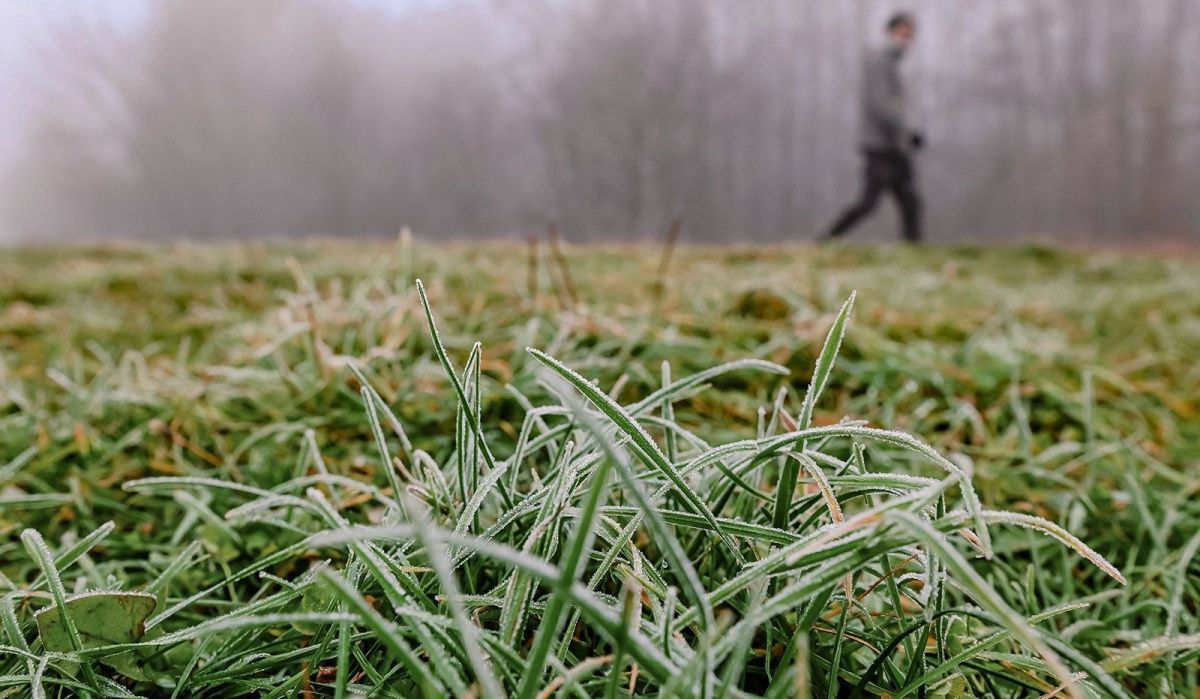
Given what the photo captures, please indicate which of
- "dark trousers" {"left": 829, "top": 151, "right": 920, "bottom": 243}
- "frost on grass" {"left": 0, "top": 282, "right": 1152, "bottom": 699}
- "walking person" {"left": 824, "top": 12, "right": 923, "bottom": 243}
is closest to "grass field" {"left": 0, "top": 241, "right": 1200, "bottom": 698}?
"frost on grass" {"left": 0, "top": 282, "right": 1152, "bottom": 699}

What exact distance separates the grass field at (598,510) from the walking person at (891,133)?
5.40 meters

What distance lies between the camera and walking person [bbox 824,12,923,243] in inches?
273

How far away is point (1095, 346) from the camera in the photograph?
207cm

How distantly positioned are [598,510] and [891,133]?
289 inches

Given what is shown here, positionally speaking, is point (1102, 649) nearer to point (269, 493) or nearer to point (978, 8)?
point (269, 493)

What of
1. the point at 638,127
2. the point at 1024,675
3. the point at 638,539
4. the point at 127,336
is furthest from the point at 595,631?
the point at 638,127

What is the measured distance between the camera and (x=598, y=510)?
0.50 m

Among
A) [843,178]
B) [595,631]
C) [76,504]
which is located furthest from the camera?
[843,178]

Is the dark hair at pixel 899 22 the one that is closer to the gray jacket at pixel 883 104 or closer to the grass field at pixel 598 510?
the gray jacket at pixel 883 104

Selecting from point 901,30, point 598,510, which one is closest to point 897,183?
point 901,30

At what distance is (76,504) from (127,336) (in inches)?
52.4

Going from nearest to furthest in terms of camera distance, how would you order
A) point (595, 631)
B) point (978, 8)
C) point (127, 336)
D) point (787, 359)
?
point (595, 631) < point (787, 359) < point (127, 336) < point (978, 8)

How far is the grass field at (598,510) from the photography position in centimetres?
45

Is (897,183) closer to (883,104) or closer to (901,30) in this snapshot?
(883,104)
